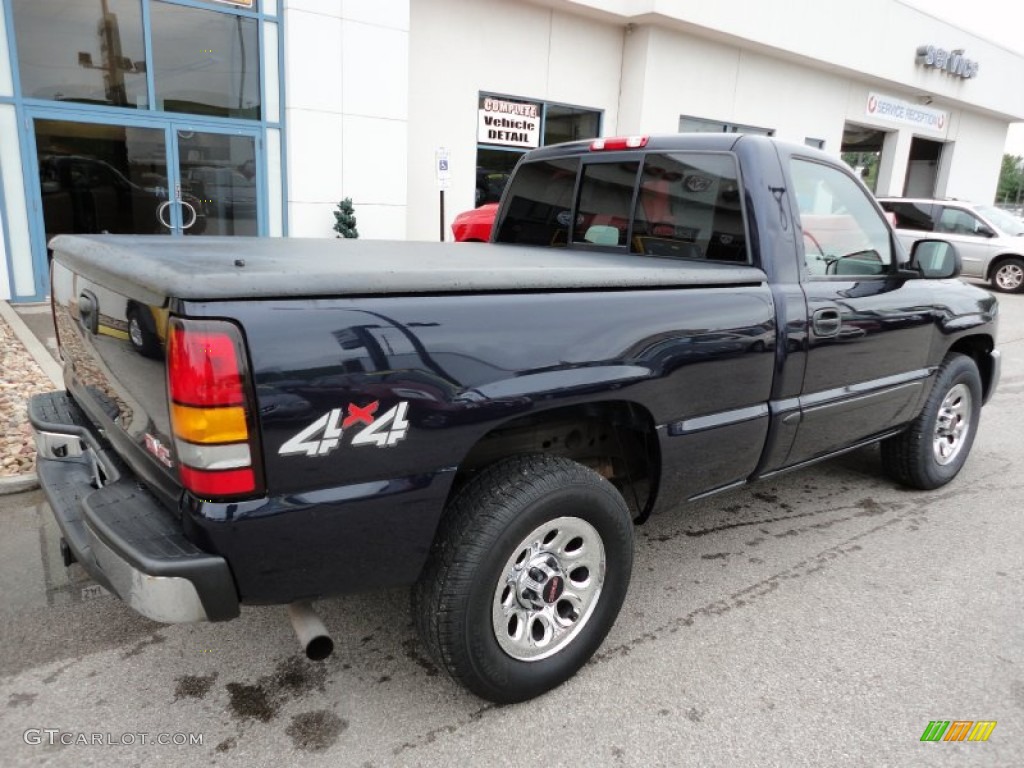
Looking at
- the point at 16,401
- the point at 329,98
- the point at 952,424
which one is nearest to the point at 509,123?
the point at 329,98

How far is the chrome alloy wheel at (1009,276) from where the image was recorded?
1480 cm

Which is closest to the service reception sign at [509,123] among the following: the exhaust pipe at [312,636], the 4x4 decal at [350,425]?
the 4x4 decal at [350,425]

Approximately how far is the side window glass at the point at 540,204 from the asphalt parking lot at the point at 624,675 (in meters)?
1.80

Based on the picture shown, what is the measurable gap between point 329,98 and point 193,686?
8862mm

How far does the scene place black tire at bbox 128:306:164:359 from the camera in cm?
190

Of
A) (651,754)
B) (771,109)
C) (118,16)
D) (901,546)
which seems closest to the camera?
(651,754)

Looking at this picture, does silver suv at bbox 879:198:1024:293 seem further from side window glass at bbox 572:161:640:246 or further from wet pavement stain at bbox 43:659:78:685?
wet pavement stain at bbox 43:659:78:685

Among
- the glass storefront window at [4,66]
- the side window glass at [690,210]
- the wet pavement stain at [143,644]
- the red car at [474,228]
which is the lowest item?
the wet pavement stain at [143,644]

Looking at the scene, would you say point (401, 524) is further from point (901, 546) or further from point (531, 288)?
point (901, 546)

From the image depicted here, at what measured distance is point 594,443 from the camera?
2.97m

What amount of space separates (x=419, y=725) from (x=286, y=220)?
8.79 metres

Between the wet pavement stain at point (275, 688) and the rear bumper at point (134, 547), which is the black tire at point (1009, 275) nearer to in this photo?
the wet pavement stain at point (275, 688)

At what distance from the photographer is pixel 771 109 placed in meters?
A: 16.9

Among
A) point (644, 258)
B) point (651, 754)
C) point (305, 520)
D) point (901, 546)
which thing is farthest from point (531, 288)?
point (901, 546)
